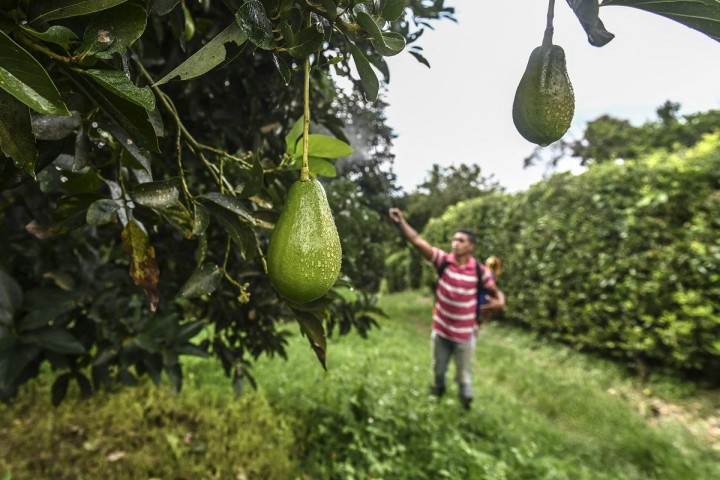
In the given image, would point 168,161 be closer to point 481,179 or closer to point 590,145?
point 590,145

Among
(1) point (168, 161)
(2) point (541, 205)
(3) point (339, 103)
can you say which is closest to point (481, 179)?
(2) point (541, 205)

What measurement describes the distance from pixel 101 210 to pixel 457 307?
147 inches

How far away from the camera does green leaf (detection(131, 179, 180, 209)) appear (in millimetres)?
801

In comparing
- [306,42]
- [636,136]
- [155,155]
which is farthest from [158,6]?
[636,136]

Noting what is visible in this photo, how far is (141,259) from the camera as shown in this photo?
82 cm

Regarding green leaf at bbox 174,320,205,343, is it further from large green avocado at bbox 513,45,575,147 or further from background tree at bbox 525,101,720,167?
background tree at bbox 525,101,720,167

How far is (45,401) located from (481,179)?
19.8 m

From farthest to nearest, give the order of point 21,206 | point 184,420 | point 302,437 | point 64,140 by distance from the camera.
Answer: point 184,420 → point 302,437 → point 21,206 → point 64,140

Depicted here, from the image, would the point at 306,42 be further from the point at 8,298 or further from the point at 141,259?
the point at 8,298

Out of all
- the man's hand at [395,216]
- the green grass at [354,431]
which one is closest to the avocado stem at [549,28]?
the green grass at [354,431]

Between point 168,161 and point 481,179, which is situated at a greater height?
point 481,179

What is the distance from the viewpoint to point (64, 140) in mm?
795

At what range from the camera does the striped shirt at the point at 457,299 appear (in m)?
4.22

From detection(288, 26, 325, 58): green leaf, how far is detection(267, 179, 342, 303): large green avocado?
0.15 metres
